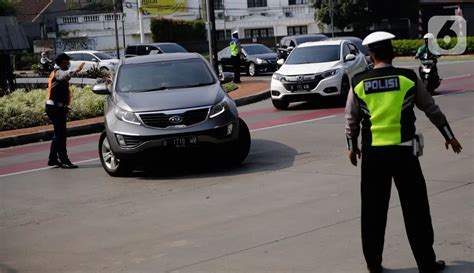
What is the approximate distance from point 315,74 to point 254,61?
15917 millimetres

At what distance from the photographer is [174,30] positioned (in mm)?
66312

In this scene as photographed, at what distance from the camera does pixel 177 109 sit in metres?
10.9

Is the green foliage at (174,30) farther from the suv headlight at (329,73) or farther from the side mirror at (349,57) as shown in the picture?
the suv headlight at (329,73)

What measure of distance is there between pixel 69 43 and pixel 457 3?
34433 mm

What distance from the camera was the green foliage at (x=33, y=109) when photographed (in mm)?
18391

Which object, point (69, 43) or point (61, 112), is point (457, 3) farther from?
point (61, 112)

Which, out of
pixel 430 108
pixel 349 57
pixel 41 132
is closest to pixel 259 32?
pixel 349 57

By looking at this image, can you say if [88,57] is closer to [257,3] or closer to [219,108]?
[219,108]

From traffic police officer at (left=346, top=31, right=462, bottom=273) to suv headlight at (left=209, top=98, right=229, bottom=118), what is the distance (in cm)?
531

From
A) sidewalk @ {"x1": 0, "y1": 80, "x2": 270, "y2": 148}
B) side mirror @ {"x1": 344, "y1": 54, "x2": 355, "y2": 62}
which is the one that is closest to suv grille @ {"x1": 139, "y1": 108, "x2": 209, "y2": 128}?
sidewalk @ {"x1": 0, "y1": 80, "x2": 270, "y2": 148}

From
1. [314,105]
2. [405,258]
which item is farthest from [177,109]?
[314,105]

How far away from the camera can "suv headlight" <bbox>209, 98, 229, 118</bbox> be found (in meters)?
11.1

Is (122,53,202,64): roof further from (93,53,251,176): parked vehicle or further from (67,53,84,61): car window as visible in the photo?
(67,53,84,61): car window

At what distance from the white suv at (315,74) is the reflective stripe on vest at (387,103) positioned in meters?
12.7
